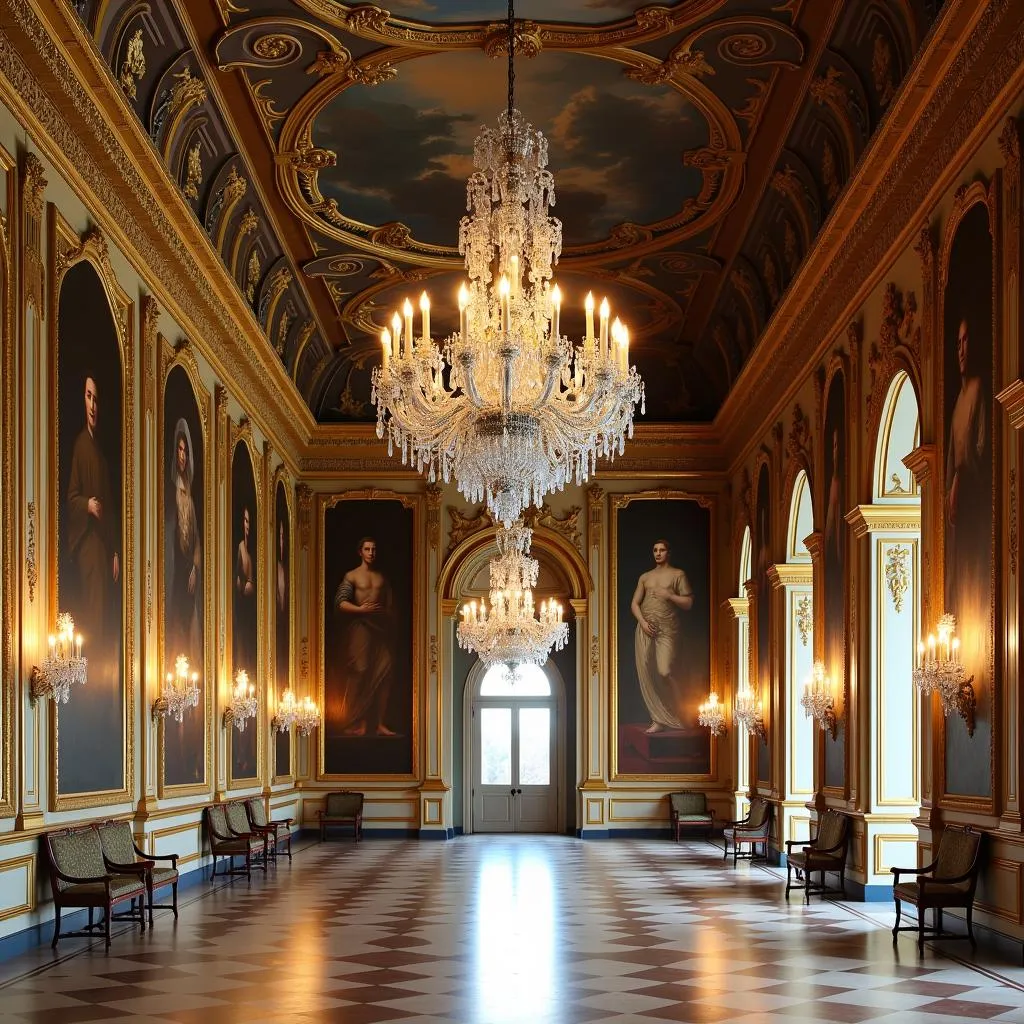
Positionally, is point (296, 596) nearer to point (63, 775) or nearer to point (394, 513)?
point (394, 513)

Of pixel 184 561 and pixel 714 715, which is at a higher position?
pixel 184 561

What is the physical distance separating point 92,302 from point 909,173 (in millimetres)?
7732

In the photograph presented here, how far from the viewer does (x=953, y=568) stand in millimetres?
12094

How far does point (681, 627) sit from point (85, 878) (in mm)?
15650

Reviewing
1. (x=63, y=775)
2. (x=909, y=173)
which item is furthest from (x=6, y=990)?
(x=909, y=173)

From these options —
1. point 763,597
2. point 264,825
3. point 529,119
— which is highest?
point 529,119

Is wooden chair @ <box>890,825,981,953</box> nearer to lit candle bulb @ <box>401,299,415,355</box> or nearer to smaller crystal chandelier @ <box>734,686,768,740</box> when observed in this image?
lit candle bulb @ <box>401,299,415,355</box>

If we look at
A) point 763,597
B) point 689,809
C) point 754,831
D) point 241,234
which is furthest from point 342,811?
point 241,234

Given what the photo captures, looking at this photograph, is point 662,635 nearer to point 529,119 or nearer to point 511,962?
point 529,119

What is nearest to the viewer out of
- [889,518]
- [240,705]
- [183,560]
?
[889,518]

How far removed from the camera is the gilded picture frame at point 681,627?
84.4 ft

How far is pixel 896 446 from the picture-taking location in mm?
14898

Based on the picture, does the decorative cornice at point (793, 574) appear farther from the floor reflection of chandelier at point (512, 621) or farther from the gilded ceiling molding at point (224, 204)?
the gilded ceiling molding at point (224, 204)

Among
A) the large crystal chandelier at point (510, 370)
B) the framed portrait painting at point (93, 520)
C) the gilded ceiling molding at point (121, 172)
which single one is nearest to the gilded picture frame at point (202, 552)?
the gilded ceiling molding at point (121, 172)
